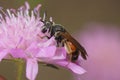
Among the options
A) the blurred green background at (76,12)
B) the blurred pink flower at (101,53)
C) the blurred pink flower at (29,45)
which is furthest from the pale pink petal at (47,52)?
the blurred green background at (76,12)

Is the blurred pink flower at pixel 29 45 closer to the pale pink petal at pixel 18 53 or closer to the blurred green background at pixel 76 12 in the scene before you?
the pale pink petal at pixel 18 53

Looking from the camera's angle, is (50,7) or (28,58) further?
(50,7)

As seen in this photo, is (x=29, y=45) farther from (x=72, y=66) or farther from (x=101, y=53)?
(x=101, y=53)

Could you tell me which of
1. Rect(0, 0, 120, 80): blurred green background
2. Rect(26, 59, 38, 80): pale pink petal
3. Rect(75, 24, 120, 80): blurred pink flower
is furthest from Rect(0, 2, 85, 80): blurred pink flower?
Rect(0, 0, 120, 80): blurred green background

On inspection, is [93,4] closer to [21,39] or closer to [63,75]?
[63,75]

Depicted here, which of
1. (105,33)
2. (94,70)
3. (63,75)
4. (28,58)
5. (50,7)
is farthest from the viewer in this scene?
(50,7)

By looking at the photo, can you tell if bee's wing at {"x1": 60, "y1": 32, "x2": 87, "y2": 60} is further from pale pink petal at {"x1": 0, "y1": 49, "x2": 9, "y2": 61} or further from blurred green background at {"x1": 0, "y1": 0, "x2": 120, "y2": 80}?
blurred green background at {"x1": 0, "y1": 0, "x2": 120, "y2": 80}

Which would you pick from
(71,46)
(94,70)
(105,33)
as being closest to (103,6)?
(105,33)
